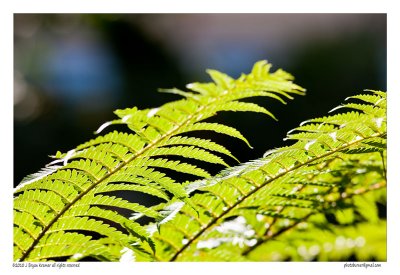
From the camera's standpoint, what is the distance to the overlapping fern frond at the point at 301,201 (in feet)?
2.62

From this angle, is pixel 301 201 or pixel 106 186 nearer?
pixel 106 186

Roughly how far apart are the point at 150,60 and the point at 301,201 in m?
3.60

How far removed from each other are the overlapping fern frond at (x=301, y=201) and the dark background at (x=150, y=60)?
2.13m

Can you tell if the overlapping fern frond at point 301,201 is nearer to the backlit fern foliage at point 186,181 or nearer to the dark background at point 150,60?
the backlit fern foliage at point 186,181

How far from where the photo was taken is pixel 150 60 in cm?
451

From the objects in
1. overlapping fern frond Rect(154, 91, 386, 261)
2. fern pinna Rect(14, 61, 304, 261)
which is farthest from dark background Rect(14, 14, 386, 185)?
fern pinna Rect(14, 61, 304, 261)

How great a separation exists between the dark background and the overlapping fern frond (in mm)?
2128

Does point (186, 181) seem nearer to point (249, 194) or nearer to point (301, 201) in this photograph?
point (249, 194)

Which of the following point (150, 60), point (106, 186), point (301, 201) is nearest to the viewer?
point (106, 186)

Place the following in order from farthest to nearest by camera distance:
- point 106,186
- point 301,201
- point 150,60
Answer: point 150,60, point 301,201, point 106,186

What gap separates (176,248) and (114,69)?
3659 mm

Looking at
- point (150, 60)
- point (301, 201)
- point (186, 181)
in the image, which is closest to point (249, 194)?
point (186, 181)
